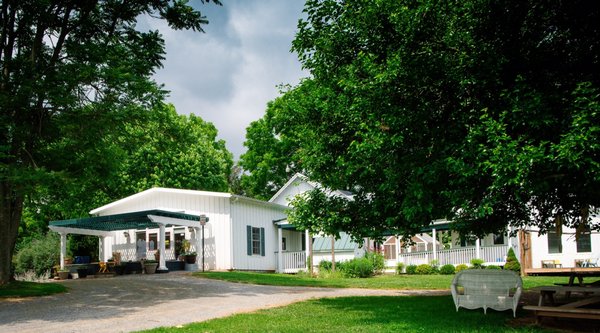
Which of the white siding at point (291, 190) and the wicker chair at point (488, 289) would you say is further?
the white siding at point (291, 190)

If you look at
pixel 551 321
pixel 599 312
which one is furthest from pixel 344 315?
pixel 599 312

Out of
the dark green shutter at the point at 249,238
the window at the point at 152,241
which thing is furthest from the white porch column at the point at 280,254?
the window at the point at 152,241

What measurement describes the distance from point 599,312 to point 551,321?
1311 millimetres

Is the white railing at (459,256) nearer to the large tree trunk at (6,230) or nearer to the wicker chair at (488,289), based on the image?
the wicker chair at (488,289)

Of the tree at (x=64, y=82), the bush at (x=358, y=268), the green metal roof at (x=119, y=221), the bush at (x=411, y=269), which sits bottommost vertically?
the bush at (x=411, y=269)

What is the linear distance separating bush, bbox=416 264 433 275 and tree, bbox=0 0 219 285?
15.5m

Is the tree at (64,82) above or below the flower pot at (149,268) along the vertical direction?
above

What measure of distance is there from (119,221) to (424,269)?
47.3 feet

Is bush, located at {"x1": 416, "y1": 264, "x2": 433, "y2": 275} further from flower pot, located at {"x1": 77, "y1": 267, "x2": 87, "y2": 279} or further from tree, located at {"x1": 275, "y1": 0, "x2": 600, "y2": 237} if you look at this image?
tree, located at {"x1": 275, "y1": 0, "x2": 600, "y2": 237}

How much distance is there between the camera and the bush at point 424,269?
85.6 ft

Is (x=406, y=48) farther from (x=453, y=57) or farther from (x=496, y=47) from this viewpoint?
(x=496, y=47)

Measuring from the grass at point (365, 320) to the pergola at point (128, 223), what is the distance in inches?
526

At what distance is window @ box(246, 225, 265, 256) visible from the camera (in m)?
27.7

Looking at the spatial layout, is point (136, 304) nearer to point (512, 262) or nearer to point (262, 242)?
point (262, 242)
